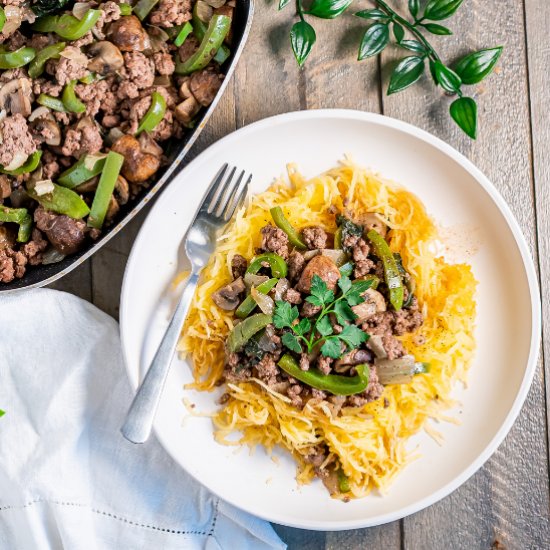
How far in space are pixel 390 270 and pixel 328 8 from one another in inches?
54.0

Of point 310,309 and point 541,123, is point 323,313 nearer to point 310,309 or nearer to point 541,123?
point 310,309

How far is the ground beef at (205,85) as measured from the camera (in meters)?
2.92

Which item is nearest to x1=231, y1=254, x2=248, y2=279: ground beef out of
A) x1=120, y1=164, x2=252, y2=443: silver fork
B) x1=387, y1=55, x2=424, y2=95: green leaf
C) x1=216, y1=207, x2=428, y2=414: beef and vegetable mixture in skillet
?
x1=216, y1=207, x2=428, y2=414: beef and vegetable mixture in skillet

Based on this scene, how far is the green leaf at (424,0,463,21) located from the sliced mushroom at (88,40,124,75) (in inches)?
62.5

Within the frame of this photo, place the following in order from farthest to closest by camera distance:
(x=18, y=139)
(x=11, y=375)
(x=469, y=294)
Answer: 1. (x=11, y=375)
2. (x=469, y=294)
3. (x=18, y=139)

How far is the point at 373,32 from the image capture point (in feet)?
10.5

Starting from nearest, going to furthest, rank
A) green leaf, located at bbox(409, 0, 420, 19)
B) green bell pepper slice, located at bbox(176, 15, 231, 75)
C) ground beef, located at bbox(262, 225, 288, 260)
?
green bell pepper slice, located at bbox(176, 15, 231, 75), ground beef, located at bbox(262, 225, 288, 260), green leaf, located at bbox(409, 0, 420, 19)

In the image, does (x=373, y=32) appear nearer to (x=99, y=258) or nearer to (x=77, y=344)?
(x=99, y=258)

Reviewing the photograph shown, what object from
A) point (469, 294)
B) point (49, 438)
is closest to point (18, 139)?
point (49, 438)

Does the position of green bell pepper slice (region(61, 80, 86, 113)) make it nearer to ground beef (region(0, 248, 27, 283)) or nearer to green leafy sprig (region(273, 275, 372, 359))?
ground beef (region(0, 248, 27, 283))

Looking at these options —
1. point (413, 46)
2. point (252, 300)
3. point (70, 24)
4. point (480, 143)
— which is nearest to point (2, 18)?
point (70, 24)

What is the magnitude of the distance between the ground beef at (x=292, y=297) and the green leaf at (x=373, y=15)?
1.48 metres

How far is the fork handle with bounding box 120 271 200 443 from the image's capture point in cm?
279

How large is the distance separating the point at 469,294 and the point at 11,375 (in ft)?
7.84
